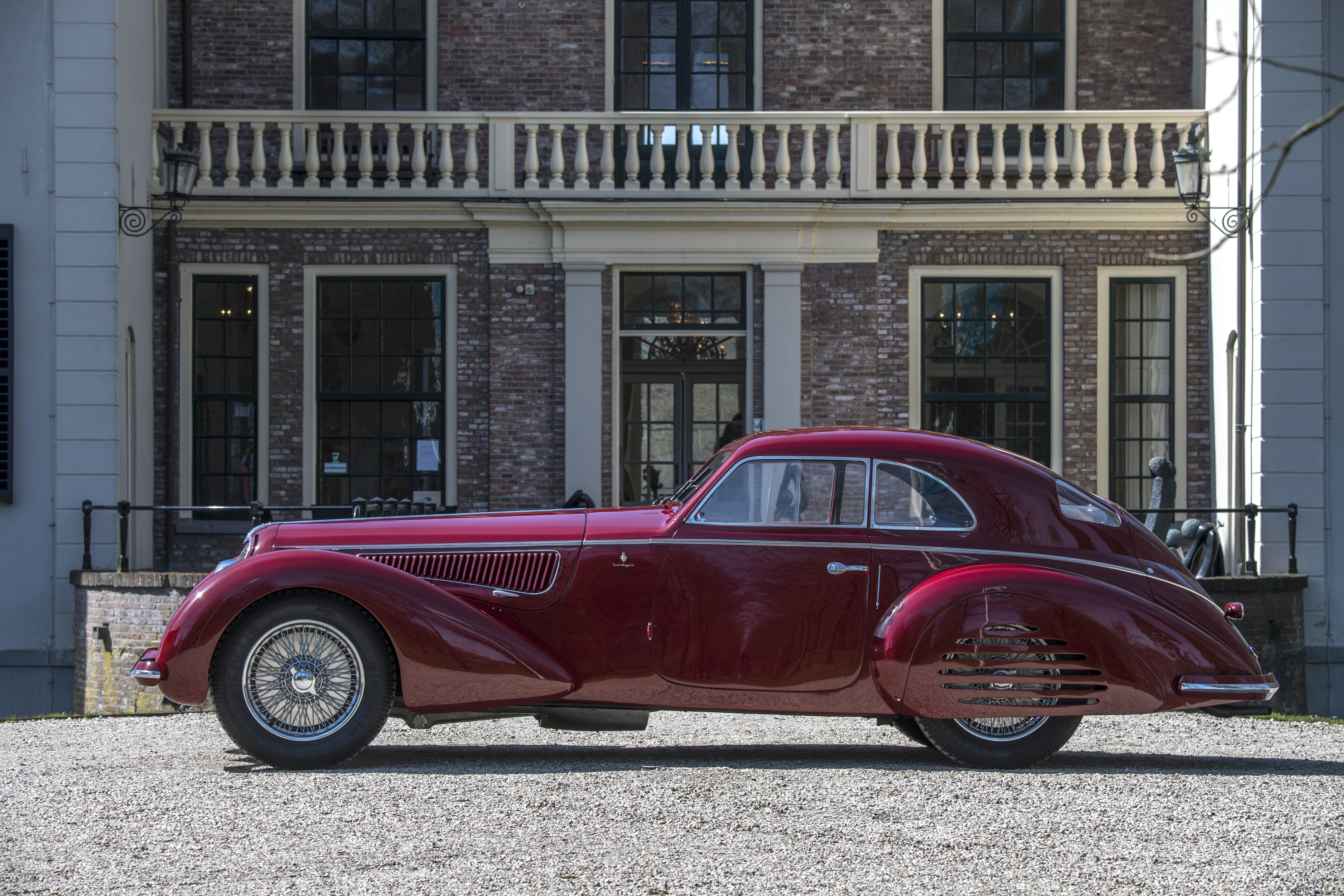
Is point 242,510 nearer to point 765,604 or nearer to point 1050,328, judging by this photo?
point 765,604

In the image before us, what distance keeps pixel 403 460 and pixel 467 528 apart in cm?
832

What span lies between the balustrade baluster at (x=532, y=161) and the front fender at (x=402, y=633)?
8.74m

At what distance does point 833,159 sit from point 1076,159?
2.66 m

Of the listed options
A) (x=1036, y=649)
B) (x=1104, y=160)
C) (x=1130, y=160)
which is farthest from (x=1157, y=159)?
(x=1036, y=649)

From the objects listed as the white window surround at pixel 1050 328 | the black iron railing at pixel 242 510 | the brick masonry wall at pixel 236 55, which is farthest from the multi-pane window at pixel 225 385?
the white window surround at pixel 1050 328

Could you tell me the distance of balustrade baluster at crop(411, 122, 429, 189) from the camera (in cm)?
1376

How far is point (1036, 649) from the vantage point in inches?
224

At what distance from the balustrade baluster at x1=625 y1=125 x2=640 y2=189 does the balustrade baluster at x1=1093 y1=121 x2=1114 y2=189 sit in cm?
499

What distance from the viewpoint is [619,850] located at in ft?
A: 14.1

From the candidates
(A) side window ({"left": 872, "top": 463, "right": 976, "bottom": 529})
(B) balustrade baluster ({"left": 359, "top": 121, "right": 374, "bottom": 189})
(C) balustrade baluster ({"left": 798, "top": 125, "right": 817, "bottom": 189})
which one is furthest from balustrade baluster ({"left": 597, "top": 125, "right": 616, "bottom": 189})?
(A) side window ({"left": 872, "top": 463, "right": 976, "bottom": 529})

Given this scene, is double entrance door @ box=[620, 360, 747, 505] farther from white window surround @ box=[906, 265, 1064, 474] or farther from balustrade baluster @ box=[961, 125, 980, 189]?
balustrade baluster @ box=[961, 125, 980, 189]

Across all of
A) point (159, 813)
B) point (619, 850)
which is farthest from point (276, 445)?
point (619, 850)

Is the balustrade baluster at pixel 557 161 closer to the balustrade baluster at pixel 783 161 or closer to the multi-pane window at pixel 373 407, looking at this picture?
the multi-pane window at pixel 373 407

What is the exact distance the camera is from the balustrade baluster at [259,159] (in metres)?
13.7
